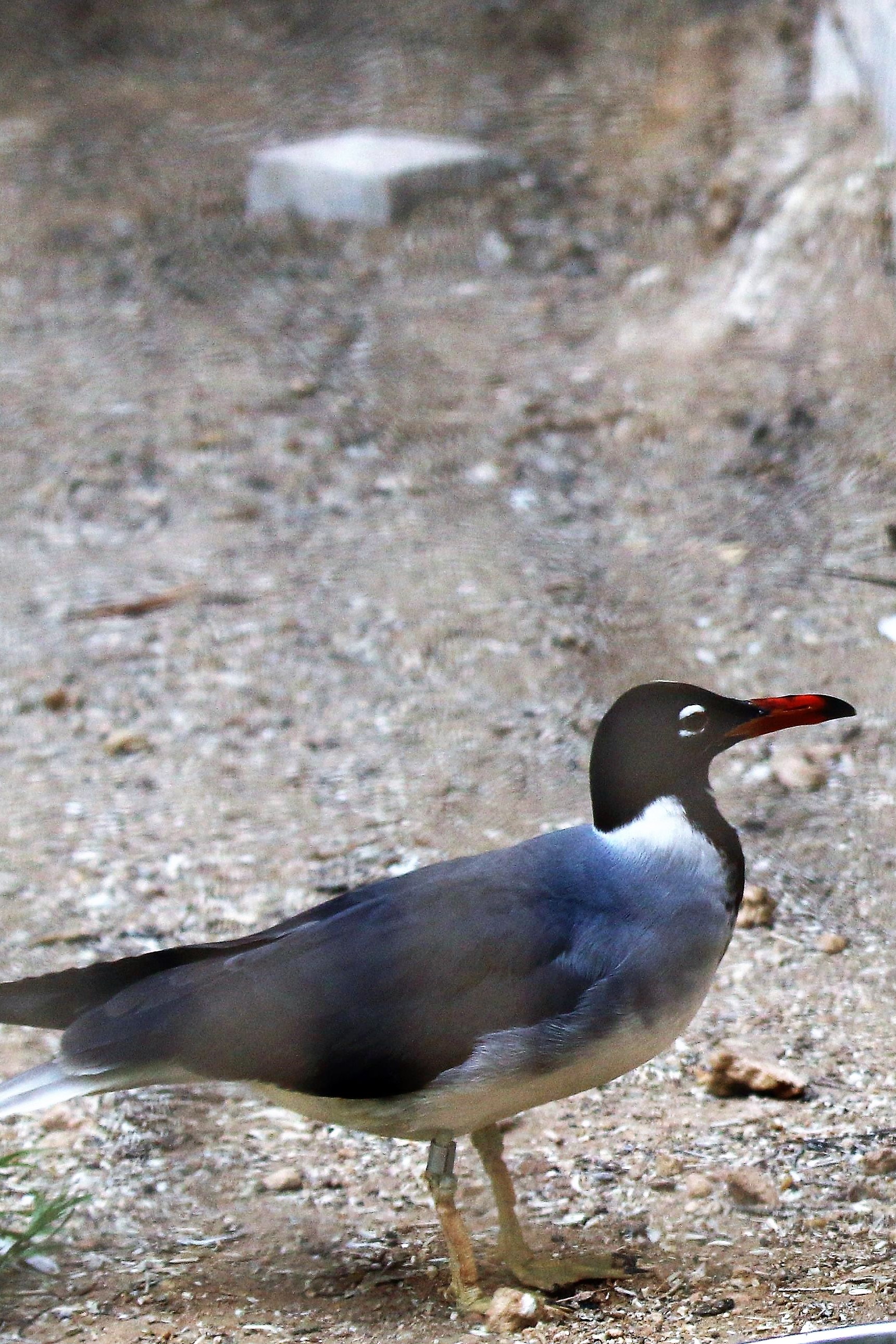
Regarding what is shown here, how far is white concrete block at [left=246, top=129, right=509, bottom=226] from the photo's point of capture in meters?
5.50

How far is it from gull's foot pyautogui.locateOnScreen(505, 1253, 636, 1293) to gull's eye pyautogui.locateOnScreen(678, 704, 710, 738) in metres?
0.67

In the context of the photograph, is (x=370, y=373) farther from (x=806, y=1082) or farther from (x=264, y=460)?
(x=806, y=1082)

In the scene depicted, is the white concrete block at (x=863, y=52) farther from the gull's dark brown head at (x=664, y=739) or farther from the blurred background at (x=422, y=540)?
the gull's dark brown head at (x=664, y=739)

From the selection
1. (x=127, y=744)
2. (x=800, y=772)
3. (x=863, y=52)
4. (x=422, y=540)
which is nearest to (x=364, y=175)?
(x=863, y=52)

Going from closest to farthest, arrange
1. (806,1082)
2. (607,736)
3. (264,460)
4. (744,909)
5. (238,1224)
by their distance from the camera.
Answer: (607,736) < (238,1224) < (806,1082) < (744,909) < (264,460)

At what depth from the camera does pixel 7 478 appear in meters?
4.84

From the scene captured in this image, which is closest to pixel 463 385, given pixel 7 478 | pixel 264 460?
pixel 264 460

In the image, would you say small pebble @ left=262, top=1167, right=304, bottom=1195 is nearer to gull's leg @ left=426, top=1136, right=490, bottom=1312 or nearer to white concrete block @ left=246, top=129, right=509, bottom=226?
gull's leg @ left=426, top=1136, right=490, bottom=1312

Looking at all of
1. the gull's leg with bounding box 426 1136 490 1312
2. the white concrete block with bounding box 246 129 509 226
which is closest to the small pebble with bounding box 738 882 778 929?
the gull's leg with bounding box 426 1136 490 1312

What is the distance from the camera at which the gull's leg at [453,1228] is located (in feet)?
7.02

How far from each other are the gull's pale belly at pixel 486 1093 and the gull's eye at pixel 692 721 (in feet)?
1.00

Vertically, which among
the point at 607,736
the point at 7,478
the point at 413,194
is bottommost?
the point at 7,478

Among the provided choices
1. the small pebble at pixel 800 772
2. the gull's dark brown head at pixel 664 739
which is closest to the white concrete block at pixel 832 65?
the small pebble at pixel 800 772

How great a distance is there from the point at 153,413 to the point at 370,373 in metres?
0.66
